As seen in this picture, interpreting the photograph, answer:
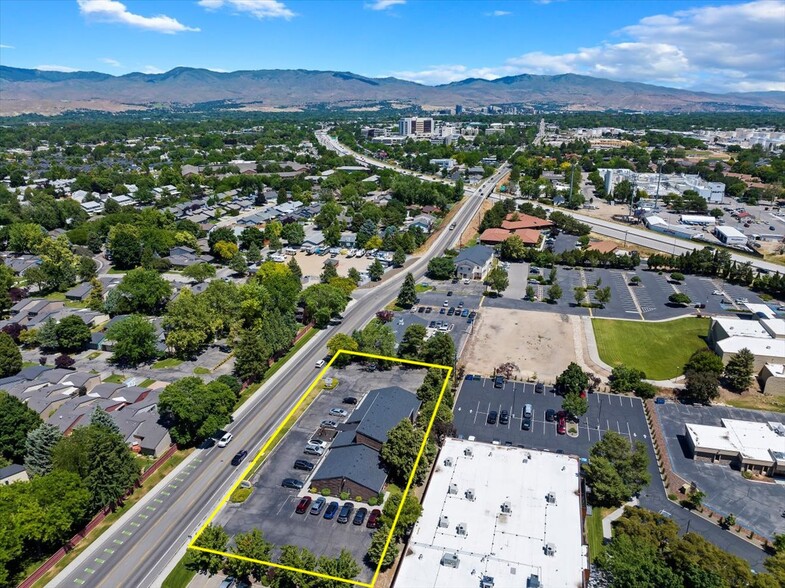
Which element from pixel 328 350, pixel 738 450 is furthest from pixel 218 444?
pixel 738 450

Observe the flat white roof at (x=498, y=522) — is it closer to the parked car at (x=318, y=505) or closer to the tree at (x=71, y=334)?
the parked car at (x=318, y=505)

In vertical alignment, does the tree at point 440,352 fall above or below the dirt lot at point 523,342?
above

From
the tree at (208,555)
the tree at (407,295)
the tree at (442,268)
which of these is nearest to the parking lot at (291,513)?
the tree at (208,555)

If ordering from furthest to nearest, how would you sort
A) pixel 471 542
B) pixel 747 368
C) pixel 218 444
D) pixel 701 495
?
pixel 747 368, pixel 218 444, pixel 701 495, pixel 471 542

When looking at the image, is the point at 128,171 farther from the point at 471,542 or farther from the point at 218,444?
the point at 471,542

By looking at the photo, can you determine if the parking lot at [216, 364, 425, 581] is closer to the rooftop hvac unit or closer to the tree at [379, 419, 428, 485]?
the tree at [379, 419, 428, 485]

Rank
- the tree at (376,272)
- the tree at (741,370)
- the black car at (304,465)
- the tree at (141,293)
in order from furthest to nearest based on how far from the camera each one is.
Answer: the tree at (376,272)
the tree at (141,293)
the tree at (741,370)
the black car at (304,465)
